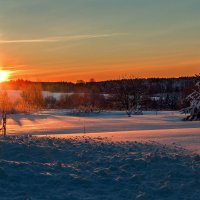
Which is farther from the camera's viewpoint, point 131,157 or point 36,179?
point 131,157

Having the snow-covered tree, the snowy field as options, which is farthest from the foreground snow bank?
the snow-covered tree

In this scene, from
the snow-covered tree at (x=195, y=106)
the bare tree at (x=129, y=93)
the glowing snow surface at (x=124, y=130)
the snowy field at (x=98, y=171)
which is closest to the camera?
the snowy field at (x=98, y=171)

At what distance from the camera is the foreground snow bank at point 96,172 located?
23.9ft

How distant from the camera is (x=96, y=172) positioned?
8289mm

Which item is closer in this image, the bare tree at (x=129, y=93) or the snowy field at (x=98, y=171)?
the snowy field at (x=98, y=171)

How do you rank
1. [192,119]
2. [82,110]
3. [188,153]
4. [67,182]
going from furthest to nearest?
[82,110], [192,119], [188,153], [67,182]

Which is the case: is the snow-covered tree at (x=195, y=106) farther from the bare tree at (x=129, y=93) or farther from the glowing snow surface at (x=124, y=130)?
the bare tree at (x=129, y=93)

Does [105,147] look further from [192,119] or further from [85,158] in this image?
[192,119]

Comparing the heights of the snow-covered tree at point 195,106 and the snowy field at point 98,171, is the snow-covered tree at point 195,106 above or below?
above

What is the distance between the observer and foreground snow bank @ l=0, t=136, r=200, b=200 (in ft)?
23.9

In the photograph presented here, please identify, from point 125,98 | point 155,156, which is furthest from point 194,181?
point 125,98

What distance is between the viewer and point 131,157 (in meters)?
9.45

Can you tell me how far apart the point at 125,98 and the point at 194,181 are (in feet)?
139

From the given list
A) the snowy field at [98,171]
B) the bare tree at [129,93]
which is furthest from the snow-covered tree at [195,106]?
the bare tree at [129,93]
